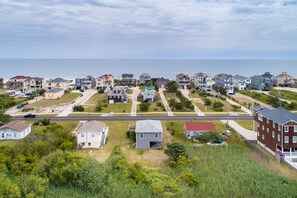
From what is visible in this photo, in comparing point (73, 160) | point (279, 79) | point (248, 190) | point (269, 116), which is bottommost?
point (248, 190)

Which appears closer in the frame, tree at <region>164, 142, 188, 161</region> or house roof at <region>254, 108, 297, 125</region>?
tree at <region>164, 142, 188, 161</region>

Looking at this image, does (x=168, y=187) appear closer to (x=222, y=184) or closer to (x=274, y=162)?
(x=222, y=184)

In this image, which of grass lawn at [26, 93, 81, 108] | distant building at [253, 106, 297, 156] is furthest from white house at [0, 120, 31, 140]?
distant building at [253, 106, 297, 156]

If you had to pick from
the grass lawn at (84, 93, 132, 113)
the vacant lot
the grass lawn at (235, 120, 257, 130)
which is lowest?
the grass lawn at (235, 120, 257, 130)

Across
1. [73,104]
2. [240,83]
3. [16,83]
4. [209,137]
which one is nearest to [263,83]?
[240,83]

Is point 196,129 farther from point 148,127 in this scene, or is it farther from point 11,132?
point 11,132

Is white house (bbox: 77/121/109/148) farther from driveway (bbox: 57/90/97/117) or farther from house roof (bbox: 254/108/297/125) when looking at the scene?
house roof (bbox: 254/108/297/125)

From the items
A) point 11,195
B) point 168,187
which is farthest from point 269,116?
point 11,195

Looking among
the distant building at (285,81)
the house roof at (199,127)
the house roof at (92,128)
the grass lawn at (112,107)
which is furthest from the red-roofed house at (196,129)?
the distant building at (285,81)

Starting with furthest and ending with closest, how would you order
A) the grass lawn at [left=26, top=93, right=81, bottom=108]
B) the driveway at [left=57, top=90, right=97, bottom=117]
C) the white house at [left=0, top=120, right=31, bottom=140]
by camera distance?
the grass lawn at [left=26, top=93, right=81, bottom=108], the driveway at [left=57, top=90, right=97, bottom=117], the white house at [left=0, top=120, right=31, bottom=140]
